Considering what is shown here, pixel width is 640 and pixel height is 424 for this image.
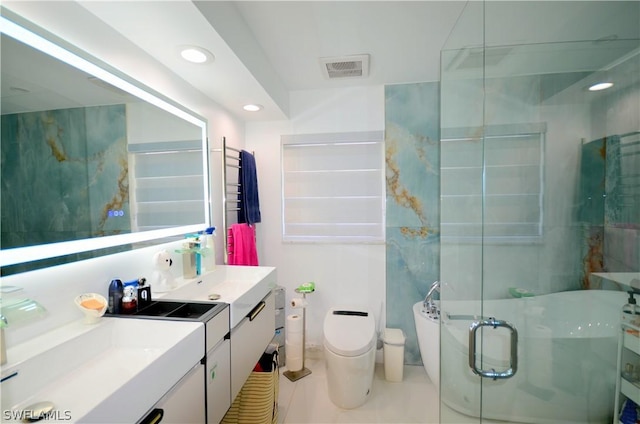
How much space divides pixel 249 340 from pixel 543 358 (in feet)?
6.16

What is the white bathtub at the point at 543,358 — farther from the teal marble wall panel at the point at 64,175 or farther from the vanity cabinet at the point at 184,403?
the teal marble wall panel at the point at 64,175

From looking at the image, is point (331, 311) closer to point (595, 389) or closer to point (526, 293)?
point (526, 293)

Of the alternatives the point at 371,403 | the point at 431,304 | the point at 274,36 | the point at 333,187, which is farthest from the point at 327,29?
the point at 371,403

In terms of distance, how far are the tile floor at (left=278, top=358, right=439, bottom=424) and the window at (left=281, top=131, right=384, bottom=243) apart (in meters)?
1.22

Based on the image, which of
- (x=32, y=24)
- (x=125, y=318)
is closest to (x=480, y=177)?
(x=125, y=318)

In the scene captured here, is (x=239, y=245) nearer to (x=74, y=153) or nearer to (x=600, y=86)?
(x=74, y=153)

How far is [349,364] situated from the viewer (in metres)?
1.85

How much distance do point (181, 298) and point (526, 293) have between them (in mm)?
2272

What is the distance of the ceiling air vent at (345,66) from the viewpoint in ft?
6.46

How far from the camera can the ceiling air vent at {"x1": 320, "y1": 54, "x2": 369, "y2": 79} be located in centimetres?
197

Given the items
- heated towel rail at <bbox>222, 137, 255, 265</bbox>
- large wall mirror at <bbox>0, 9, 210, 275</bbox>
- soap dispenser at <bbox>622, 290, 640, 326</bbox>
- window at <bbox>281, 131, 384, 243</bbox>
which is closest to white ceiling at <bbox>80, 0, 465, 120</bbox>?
large wall mirror at <bbox>0, 9, 210, 275</bbox>

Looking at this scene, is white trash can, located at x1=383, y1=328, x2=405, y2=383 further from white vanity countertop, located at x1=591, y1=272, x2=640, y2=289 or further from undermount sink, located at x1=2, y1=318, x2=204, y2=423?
undermount sink, located at x1=2, y1=318, x2=204, y2=423

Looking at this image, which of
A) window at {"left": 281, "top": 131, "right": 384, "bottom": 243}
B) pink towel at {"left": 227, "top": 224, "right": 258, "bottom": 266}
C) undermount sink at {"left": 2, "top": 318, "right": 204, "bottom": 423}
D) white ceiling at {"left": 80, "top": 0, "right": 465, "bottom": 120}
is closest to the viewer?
undermount sink at {"left": 2, "top": 318, "right": 204, "bottom": 423}

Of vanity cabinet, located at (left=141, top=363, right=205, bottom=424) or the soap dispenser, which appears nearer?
vanity cabinet, located at (left=141, top=363, right=205, bottom=424)
